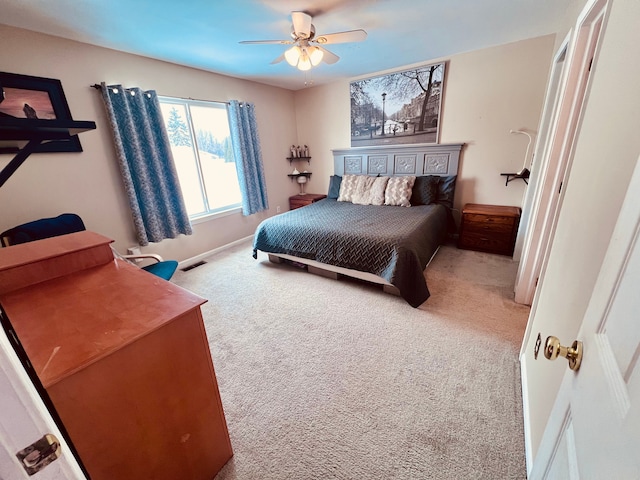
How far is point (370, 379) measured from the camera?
1.60m

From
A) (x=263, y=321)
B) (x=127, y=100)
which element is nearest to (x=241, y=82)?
(x=127, y=100)

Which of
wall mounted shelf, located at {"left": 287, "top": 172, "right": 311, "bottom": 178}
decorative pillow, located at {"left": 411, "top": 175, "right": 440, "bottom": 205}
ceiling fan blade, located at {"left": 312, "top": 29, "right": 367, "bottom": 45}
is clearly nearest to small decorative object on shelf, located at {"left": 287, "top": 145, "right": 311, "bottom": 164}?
wall mounted shelf, located at {"left": 287, "top": 172, "right": 311, "bottom": 178}

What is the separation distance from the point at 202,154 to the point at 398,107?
2748mm

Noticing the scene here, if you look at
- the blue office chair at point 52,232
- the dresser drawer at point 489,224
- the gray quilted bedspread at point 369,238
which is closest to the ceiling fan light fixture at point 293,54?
the gray quilted bedspread at point 369,238

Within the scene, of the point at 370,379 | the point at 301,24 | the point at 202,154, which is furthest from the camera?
the point at 202,154

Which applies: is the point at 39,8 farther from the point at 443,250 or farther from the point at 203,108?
the point at 443,250

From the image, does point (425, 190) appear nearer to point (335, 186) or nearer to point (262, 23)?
point (335, 186)

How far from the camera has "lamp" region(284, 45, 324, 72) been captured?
6.84ft

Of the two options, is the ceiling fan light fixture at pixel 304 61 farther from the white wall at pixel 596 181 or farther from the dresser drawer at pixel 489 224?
the dresser drawer at pixel 489 224

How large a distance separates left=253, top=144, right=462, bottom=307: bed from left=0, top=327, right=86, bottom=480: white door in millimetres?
2062

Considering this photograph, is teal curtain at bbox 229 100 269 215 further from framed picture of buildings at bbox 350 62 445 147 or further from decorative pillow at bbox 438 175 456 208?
decorative pillow at bbox 438 175 456 208

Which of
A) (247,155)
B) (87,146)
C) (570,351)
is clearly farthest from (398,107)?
(570,351)

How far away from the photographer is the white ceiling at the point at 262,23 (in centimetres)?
185

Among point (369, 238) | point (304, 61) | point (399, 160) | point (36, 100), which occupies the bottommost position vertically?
point (369, 238)
